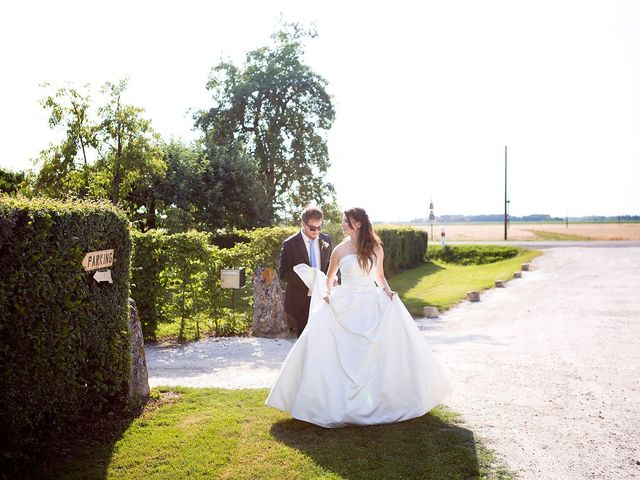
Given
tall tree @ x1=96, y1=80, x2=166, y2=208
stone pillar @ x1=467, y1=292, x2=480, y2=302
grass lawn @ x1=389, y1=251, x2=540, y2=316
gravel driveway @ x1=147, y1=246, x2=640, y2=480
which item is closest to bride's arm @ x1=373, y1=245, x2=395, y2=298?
gravel driveway @ x1=147, y1=246, x2=640, y2=480

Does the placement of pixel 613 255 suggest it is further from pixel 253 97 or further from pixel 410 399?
pixel 410 399

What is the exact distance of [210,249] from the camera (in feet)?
38.2

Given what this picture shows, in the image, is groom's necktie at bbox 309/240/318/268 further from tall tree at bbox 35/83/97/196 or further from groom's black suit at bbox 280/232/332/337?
tall tree at bbox 35/83/97/196

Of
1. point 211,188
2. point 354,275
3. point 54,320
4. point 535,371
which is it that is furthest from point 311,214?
point 211,188

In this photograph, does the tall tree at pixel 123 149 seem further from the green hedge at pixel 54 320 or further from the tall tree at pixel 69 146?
the green hedge at pixel 54 320

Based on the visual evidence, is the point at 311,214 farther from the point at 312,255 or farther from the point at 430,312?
the point at 430,312

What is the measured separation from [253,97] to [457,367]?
27.6 metres

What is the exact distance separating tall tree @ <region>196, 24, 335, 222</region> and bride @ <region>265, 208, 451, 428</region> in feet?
87.9

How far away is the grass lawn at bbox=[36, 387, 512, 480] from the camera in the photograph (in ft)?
16.0

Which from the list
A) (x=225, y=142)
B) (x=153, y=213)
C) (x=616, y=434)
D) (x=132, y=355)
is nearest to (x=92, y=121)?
(x=153, y=213)

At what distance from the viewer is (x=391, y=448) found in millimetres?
5293

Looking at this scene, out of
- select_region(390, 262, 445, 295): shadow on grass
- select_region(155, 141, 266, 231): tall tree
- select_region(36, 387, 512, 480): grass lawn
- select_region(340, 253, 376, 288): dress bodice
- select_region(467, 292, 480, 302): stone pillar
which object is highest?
select_region(155, 141, 266, 231): tall tree

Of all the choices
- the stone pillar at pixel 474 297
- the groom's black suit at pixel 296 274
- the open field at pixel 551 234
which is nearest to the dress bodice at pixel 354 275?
the groom's black suit at pixel 296 274

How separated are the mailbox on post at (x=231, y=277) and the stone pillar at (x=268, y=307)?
0.40 metres
